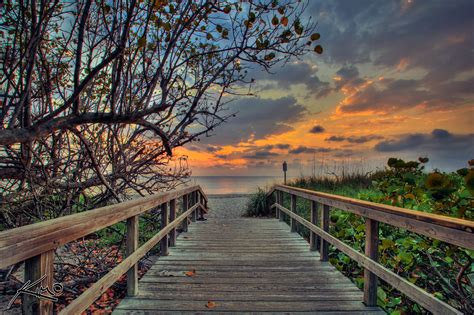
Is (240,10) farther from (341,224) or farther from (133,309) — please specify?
(341,224)

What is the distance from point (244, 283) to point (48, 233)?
242cm

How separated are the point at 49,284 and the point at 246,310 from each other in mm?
1797

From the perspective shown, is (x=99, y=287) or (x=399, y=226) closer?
(x=99, y=287)

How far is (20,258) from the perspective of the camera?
1.45m

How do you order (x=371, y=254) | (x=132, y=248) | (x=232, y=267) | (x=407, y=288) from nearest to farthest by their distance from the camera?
1. (x=407, y=288)
2. (x=371, y=254)
3. (x=132, y=248)
4. (x=232, y=267)

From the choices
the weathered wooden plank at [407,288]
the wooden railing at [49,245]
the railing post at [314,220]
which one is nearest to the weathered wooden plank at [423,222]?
the weathered wooden plank at [407,288]

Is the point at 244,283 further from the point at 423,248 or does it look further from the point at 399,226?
the point at 423,248

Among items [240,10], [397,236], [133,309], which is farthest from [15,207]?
[397,236]

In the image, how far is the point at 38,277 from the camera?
163cm

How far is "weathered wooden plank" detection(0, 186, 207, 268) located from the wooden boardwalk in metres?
1.08

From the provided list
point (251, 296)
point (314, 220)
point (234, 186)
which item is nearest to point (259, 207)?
point (314, 220)

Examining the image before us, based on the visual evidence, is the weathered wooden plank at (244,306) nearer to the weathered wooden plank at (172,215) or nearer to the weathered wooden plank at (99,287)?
the weathered wooden plank at (99,287)

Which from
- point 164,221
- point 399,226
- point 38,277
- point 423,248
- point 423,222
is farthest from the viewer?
point 164,221

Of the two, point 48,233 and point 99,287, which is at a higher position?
point 48,233
